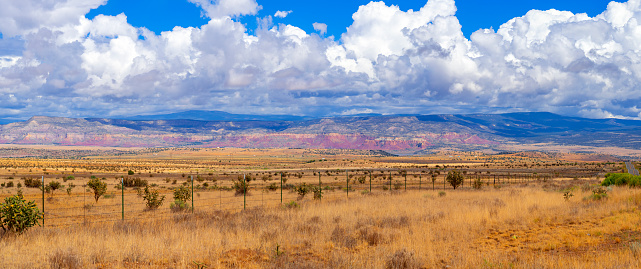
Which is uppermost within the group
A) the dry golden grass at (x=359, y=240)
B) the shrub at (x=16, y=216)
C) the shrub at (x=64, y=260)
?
the shrub at (x=16, y=216)

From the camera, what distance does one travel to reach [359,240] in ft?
50.0

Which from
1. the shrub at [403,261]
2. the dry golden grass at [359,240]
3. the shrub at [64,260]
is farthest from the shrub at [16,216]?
the shrub at [403,261]

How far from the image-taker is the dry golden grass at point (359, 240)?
11.9 m

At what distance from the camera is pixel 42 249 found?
516 inches

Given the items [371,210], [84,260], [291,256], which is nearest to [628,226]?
[371,210]

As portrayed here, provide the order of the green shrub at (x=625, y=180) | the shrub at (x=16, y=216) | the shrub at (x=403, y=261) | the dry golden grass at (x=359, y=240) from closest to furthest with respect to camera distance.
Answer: the shrub at (x=403, y=261), the dry golden grass at (x=359, y=240), the shrub at (x=16, y=216), the green shrub at (x=625, y=180)

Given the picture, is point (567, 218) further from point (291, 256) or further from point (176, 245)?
point (176, 245)

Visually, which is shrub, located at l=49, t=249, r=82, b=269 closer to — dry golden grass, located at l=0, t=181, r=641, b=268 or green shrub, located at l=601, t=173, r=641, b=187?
dry golden grass, located at l=0, t=181, r=641, b=268

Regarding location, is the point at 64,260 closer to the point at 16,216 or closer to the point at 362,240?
the point at 16,216

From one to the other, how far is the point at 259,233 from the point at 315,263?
4290mm

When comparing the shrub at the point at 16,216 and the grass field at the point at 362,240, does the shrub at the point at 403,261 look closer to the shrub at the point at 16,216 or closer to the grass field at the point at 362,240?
the grass field at the point at 362,240

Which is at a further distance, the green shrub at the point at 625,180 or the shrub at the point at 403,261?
the green shrub at the point at 625,180

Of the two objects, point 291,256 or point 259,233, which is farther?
point 259,233

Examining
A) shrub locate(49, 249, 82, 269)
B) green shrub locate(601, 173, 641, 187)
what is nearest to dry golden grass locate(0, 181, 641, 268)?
shrub locate(49, 249, 82, 269)
